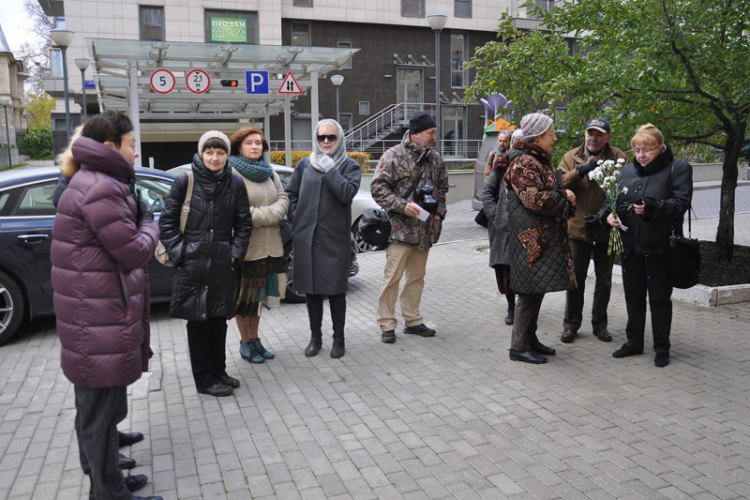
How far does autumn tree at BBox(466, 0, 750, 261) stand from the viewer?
22.6 ft

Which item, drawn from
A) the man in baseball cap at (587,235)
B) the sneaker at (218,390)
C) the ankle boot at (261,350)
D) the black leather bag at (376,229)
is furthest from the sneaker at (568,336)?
the sneaker at (218,390)

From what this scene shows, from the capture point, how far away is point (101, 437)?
328 cm

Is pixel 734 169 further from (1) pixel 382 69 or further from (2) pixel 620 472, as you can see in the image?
(1) pixel 382 69

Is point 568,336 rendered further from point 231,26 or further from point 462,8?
point 462,8

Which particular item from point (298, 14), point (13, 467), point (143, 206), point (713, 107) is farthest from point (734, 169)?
point (298, 14)

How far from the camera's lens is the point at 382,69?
3634cm

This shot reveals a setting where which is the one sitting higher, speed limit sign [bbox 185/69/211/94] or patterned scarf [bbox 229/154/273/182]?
speed limit sign [bbox 185/69/211/94]

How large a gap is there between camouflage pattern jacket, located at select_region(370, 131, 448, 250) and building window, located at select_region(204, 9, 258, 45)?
2799 cm

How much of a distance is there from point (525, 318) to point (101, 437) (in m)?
3.47

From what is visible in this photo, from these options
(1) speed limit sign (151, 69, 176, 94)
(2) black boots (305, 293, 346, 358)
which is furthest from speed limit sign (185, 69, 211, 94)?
(2) black boots (305, 293, 346, 358)

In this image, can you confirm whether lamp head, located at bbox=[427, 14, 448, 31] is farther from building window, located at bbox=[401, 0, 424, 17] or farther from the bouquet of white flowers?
building window, located at bbox=[401, 0, 424, 17]

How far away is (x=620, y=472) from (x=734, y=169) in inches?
256

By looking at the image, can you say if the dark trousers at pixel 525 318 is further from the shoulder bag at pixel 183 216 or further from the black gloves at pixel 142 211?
the black gloves at pixel 142 211

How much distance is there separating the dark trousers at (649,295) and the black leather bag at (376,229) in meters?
2.07
